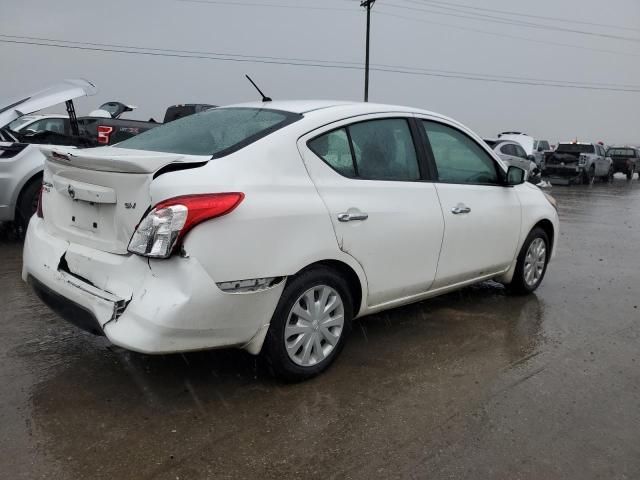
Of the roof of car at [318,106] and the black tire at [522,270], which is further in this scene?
the black tire at [522,270]

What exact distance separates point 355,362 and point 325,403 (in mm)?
625

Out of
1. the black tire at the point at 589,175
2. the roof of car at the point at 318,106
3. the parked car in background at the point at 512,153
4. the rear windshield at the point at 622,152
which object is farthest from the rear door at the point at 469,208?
the rear windshield at the point at 622,152

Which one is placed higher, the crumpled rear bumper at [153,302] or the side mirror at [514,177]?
the side mirror at [514,177]

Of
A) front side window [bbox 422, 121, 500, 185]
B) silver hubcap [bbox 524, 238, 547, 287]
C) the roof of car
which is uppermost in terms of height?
the roof of car

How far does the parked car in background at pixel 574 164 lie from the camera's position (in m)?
23.0

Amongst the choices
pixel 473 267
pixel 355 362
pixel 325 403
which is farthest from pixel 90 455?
pixel 473 267

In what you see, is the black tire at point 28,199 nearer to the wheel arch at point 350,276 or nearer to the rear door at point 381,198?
the rear door at point 381,198

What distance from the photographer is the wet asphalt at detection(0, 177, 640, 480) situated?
263 cm

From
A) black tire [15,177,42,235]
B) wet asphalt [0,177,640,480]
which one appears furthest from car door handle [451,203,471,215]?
black tire [15,177,42,235]

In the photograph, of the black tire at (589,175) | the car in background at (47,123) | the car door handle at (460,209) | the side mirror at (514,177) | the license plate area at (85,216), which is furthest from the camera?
the black tire at (589,175)

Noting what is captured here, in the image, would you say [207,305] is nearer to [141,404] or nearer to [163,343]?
[163,343]

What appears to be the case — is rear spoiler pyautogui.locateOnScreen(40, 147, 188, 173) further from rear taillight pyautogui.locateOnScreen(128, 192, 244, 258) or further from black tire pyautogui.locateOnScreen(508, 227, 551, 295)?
black tire pyautogui.locateOnScreen(508, 227, 551, 295)

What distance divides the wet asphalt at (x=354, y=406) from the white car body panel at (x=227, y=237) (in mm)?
412

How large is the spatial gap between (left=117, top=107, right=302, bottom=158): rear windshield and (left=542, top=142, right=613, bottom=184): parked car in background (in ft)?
71.0
